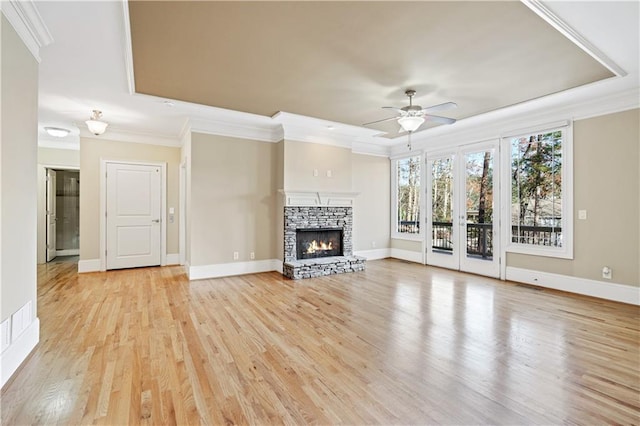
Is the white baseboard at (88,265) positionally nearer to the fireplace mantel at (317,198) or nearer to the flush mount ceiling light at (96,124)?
the flush mount ceiling light at (96,124)

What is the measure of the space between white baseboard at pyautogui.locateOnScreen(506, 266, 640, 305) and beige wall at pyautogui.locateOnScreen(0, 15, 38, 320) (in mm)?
6338

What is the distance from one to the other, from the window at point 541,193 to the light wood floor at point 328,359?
37.3 inches

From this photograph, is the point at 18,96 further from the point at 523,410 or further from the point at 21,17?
the point at 523,410

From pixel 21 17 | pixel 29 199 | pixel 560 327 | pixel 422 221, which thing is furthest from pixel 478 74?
pixel 29 199

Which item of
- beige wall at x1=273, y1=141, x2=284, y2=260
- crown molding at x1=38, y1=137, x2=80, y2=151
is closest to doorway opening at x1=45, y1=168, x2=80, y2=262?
crown molding at x1=38, y1=137, x2=80, y2=151

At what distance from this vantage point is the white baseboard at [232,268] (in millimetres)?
5184

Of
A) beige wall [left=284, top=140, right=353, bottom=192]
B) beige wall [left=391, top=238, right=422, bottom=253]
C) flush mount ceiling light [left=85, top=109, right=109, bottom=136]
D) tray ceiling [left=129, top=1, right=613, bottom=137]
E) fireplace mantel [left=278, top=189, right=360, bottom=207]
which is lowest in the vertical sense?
beige wall [left=391, top=238, right=422, bottom=253]

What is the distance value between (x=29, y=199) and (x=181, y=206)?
387 cm

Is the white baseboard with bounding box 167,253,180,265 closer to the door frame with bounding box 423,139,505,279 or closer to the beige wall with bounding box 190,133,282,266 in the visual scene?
the beige wall with bounding box 190,133,282,266

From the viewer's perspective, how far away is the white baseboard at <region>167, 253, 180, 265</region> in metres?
6.40

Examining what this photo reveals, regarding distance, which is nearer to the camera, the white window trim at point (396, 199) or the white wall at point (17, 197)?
the white wall at point (17, 197)

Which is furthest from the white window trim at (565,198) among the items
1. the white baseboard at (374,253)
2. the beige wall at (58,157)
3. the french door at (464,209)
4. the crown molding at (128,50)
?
the beige wall at (58,157)

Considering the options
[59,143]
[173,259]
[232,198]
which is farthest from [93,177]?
[232,198]

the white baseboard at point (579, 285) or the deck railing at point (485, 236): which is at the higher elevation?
the deck railing at point (485, 236)
